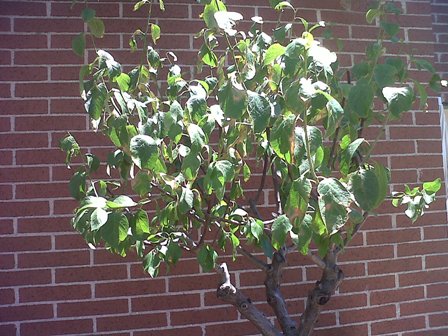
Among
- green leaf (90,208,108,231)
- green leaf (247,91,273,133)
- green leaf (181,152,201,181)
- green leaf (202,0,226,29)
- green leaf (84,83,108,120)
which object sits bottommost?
green leaf (90,208,108,231)

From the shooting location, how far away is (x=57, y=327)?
125 inches

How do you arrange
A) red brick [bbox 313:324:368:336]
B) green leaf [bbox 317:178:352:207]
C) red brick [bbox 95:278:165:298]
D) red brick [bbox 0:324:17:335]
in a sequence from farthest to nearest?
red brick [bbox 313:324:368:336] < red brick [bbox 95:278:165:298] < red brick [bbox 0:324:17:335] < green leaf [bbox 317:178:352:207]

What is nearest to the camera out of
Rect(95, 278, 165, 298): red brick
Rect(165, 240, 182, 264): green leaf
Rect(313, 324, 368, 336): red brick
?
Rect(165, 240, 182, 264): green leaf

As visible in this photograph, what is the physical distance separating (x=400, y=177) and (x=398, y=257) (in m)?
0.45

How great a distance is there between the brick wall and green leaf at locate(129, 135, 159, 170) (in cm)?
147

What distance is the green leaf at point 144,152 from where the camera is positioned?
1854 mm

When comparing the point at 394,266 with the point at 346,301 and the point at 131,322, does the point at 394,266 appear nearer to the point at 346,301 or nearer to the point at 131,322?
the point at 346,301

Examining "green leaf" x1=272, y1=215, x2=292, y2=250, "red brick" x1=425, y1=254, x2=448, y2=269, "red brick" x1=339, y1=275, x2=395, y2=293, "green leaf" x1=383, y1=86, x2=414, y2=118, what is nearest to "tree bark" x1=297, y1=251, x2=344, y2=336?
"green leaf" x1=272, y1=215, x2=292, y2=250

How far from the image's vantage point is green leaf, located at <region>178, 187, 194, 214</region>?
1.93m

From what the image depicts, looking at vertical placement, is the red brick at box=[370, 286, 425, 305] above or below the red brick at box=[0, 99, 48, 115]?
below

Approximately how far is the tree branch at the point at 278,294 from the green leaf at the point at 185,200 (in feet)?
2.25

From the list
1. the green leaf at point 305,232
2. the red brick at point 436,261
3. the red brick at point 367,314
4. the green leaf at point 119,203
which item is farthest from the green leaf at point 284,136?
the red brick at point 436,261

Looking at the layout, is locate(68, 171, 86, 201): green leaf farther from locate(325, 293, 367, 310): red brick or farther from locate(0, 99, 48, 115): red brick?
locate(325, 293, 367, 310): red brick

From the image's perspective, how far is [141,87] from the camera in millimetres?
2455
